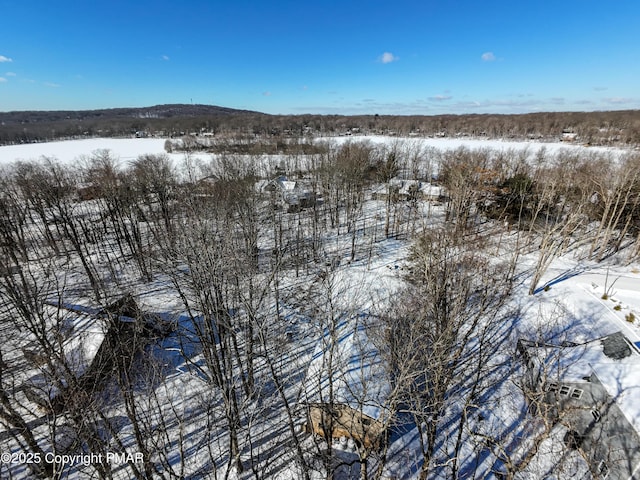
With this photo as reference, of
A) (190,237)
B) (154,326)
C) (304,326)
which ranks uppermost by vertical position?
(190,237)

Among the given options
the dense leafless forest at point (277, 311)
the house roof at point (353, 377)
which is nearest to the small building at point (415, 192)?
the dense leafless forest at point (277, 311)

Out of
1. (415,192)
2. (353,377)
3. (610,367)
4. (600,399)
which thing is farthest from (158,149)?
(600,399)

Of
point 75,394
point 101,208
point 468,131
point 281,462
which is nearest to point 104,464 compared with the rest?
point 75,394

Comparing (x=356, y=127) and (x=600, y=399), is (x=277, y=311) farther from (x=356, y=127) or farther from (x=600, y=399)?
(x=356, y=127)

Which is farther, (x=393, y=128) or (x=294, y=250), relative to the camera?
(x=393, y=128)

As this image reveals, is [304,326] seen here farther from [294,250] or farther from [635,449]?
[635,449]

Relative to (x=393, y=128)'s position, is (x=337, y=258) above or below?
below
